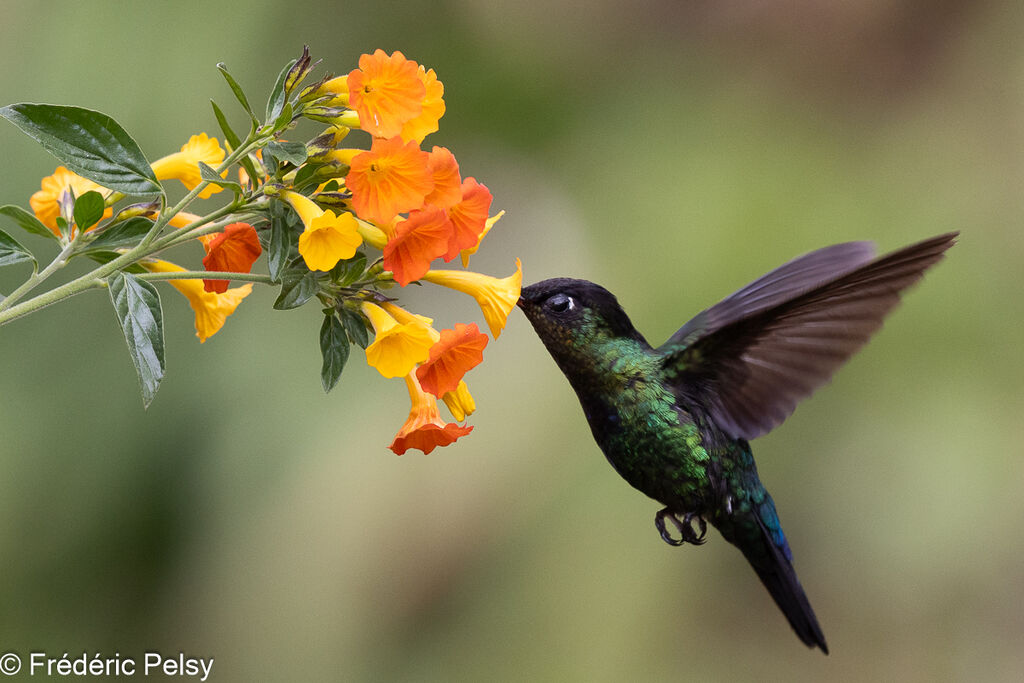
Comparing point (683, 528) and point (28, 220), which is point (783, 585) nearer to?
point (683, 528)

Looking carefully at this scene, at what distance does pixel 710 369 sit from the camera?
1.20 m

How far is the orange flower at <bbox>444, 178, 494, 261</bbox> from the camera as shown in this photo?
81cm

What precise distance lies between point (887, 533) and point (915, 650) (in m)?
0.38

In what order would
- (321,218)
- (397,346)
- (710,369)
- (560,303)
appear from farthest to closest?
(710,369) < (560,303) < (397,346) < (321,218)

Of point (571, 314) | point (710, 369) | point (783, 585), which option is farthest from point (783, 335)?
point (783, 585)

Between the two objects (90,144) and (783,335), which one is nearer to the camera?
(90,144)

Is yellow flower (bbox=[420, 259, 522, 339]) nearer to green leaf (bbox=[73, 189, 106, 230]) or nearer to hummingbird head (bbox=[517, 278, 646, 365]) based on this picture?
hummingbird head (bbox=[517, 278, 646, 365])

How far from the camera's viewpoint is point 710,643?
264 cm

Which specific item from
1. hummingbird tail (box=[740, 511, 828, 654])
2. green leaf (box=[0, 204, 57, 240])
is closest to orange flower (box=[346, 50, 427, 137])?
green leaf (box=[0, 204, 57, 240])

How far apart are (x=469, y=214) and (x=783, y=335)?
0.49 m

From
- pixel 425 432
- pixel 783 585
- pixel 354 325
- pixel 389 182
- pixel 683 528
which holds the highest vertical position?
pixel 389 182

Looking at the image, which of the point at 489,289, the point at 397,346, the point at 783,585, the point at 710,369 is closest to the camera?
the point at 397,346

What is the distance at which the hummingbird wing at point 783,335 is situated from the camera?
1005mm

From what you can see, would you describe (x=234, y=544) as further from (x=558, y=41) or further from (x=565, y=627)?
(x=558, y=41)
